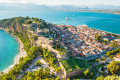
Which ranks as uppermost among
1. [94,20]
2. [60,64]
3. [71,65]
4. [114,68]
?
[94,20]

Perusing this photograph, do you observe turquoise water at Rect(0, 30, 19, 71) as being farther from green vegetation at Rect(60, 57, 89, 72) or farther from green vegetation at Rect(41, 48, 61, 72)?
green vegetation at Rect(60, 57, 89, 72)

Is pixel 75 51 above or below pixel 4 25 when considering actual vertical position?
below

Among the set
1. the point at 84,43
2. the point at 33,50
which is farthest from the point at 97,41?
the point at 33,50

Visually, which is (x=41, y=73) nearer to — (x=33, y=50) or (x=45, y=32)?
(x=33, y=50)

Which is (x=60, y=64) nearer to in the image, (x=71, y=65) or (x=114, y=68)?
(x=71, y=65)

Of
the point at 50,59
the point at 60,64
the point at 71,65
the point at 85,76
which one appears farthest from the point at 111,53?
the point at 50,59

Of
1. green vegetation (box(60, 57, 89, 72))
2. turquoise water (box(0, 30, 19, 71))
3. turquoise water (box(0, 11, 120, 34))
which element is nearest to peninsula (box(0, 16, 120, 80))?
green vegetation (box(60, 57, 89, 72))

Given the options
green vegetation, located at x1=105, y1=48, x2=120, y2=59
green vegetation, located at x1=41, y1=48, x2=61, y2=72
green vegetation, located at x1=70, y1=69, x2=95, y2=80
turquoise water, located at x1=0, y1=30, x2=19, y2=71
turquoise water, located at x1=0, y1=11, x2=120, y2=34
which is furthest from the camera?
turquoise water, located at x1=0, y1=11, x2=120, y2=34

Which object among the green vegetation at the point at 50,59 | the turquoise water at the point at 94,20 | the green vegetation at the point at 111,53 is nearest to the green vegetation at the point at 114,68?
the green vegetation at the point at 111,53

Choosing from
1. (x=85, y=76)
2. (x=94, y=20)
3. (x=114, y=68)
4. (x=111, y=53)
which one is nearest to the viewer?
(x=85, y=76)

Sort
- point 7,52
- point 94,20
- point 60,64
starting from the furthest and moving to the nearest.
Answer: point 94,20 < point 7,52 < point 60,64

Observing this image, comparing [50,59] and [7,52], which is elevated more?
[50,59]
